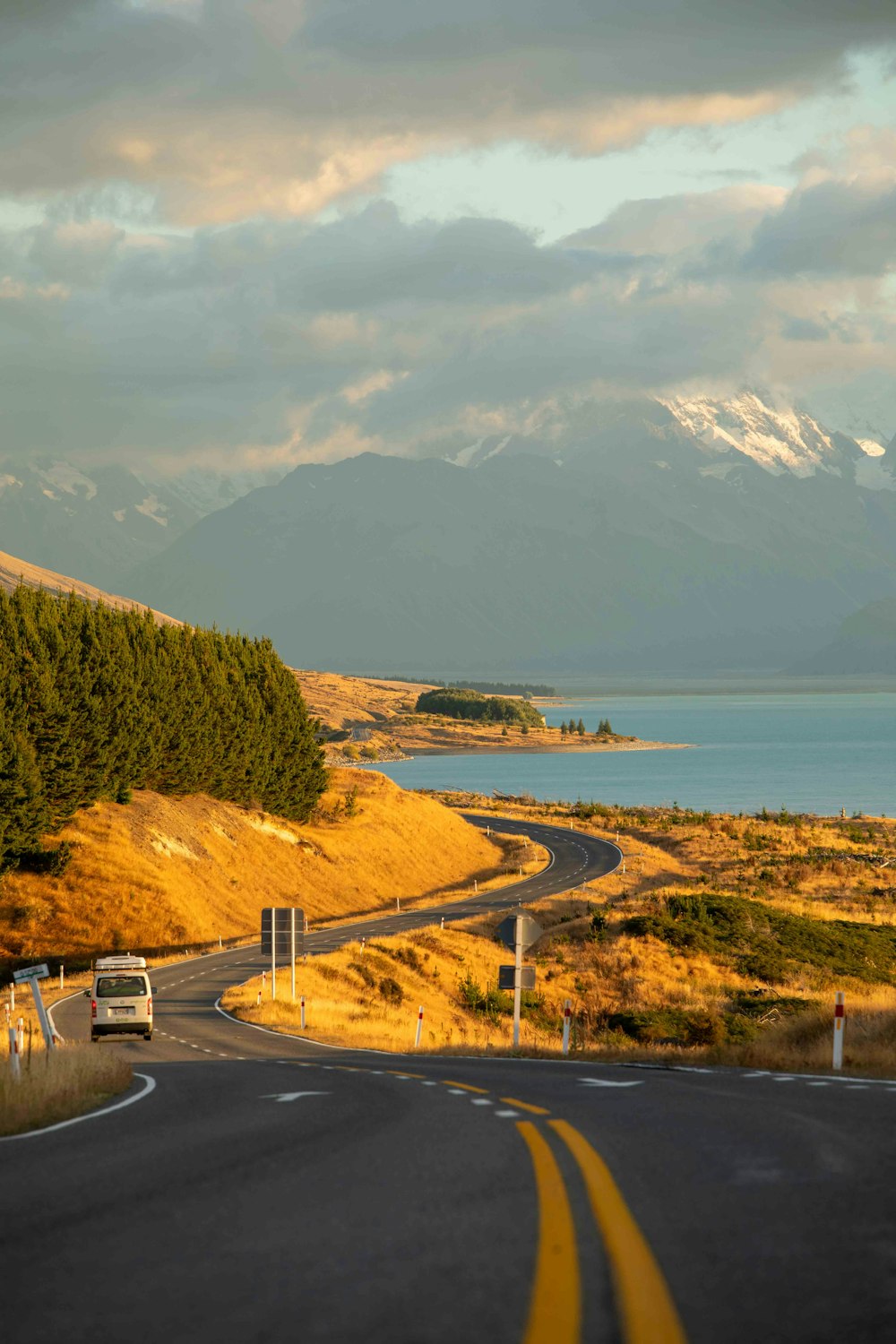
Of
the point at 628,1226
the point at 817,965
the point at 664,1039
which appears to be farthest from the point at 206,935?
the point at 628,1226

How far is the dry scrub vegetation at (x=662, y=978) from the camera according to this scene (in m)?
27.6

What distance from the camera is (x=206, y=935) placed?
72.4 m

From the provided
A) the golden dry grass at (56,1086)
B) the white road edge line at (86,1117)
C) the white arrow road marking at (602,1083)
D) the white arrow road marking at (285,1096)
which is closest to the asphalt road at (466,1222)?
the white road edge line at (86,1117)

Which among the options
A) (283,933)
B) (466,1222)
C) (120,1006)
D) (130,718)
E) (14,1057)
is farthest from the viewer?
(130,718)

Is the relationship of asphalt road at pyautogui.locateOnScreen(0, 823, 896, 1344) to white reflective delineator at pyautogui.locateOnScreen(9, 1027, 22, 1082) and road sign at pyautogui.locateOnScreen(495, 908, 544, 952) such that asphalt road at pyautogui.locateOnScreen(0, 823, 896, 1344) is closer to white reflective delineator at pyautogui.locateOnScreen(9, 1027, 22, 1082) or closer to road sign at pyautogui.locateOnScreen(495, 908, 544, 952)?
white reflective delineator at pyautogui.locateOnScreen(9, 1027, 22, 1082)

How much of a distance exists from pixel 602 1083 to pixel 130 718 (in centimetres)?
6188

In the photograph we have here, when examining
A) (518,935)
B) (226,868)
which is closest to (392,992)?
(518,935)

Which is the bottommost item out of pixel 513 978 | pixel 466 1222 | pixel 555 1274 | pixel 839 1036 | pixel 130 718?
pixel 513 978

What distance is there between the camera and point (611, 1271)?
6.89 m

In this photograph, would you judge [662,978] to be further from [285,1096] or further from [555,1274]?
[555,1274]

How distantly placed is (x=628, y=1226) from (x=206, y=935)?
6688 centimetres

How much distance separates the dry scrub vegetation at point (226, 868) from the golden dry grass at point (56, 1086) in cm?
4440

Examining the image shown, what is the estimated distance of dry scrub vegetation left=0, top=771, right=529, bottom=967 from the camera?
67.4 meters

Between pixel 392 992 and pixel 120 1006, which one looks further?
pixel 392 992
